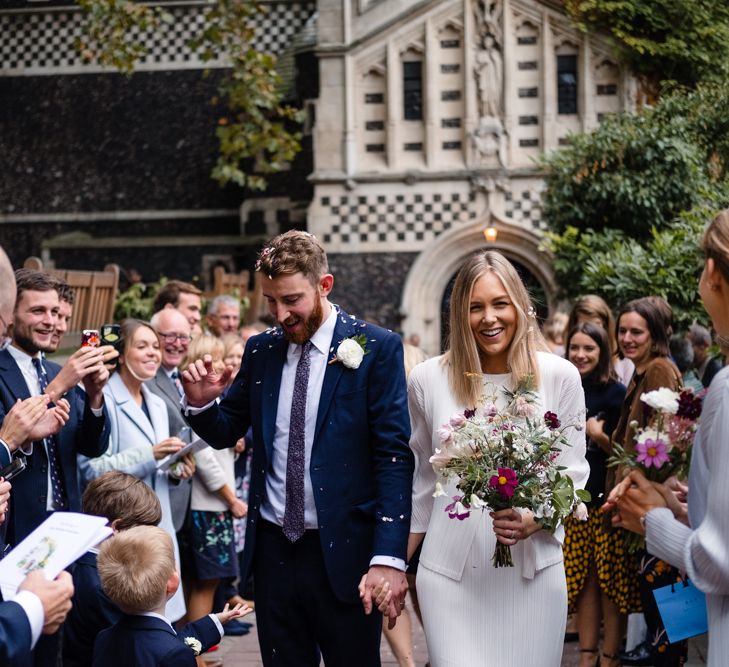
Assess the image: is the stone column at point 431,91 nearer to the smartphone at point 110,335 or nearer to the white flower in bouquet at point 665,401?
the smartphone at point 110,335

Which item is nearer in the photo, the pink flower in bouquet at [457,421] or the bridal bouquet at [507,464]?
the bridal bouquet at [507,464]

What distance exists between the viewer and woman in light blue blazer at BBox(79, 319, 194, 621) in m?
5.59

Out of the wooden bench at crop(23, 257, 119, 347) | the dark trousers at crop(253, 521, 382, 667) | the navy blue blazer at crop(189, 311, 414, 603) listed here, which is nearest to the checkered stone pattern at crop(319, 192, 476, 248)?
the wooden bench at crop(23, 257, 119, 347)

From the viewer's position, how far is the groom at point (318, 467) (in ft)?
12.7

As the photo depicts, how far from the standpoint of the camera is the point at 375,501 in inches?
157

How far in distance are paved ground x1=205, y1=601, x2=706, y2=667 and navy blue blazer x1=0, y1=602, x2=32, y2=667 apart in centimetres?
370

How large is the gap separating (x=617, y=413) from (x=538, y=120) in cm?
1237

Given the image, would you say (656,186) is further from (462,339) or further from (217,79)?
(217,79)

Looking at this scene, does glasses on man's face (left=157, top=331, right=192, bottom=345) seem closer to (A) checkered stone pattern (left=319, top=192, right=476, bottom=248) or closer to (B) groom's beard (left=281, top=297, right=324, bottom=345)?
(B) groom's beard (left=281, top=297, right=324, bottom=345)

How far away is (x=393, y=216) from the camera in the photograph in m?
18.0

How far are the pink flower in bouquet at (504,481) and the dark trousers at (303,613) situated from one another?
2.27ft

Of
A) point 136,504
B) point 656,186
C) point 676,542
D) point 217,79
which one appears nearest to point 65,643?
point 136,504

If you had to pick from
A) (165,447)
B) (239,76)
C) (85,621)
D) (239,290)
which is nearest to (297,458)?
(85,621)

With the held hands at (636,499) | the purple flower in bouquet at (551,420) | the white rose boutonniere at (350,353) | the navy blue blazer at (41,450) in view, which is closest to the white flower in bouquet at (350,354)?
the white rose boutonniere at (350,353)
